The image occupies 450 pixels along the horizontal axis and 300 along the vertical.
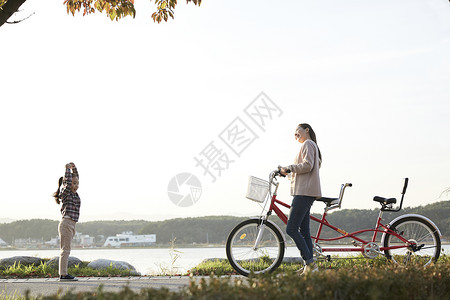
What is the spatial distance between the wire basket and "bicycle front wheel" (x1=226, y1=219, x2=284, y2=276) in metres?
0.32

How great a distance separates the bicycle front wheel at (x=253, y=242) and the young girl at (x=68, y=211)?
Result: 3058 mm

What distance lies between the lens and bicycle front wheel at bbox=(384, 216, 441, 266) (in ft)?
26.1

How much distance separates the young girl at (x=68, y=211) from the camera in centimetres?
869

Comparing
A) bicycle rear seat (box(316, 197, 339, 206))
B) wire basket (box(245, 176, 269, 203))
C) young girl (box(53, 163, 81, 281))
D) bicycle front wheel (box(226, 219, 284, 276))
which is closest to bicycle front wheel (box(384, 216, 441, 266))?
bicycle rear seat (box(316, 197, 339, 206))

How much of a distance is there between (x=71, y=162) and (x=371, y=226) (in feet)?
16.4

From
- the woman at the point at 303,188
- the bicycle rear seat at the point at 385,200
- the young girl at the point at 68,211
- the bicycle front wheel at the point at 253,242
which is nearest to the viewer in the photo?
the woman at the point at 303,188

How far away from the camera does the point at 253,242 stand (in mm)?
7121

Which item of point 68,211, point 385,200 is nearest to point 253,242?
point 385,200

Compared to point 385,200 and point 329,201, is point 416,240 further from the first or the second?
point 329,201

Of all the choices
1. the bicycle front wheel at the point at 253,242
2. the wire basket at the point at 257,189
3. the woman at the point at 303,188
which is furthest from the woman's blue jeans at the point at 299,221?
the wire basket at the point at 257,189

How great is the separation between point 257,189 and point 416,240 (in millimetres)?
2770

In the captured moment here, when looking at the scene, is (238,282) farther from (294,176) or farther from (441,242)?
(441,242)

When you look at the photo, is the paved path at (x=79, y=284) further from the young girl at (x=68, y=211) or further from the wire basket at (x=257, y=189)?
the wire basket at (x=257, y=189)

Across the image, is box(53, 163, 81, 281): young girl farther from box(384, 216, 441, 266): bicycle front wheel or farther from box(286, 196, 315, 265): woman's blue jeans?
box(384, 216, 441, 266): bicycle front wheel
